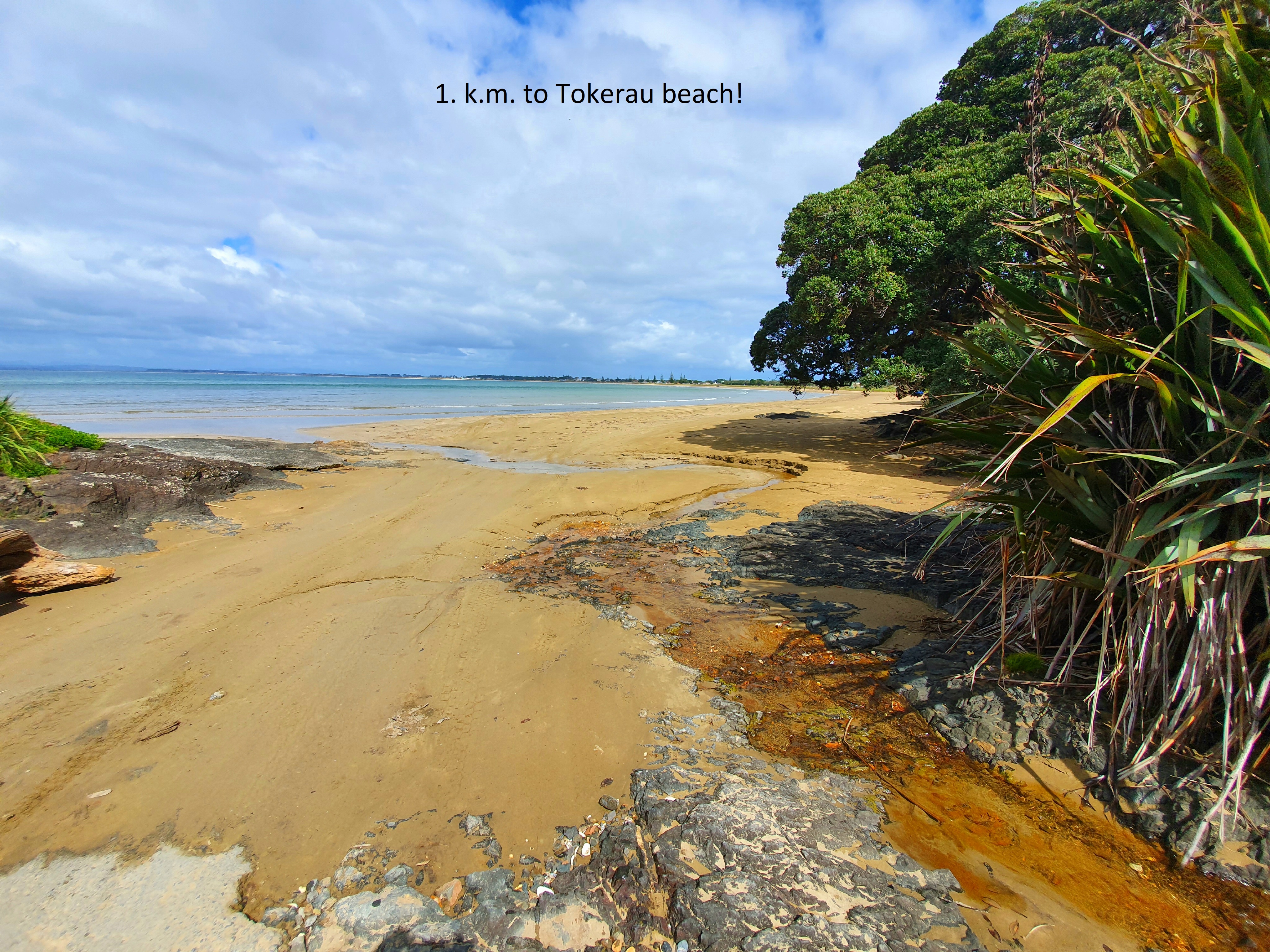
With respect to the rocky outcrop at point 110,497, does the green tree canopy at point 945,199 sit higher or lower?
higher

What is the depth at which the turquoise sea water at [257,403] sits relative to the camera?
59.4ft

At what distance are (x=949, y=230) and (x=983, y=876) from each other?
41.3ft

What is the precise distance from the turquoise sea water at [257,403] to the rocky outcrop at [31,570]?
1195 cm

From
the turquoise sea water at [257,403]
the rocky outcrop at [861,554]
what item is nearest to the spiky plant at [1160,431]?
the rocky outcrop at [861,554]

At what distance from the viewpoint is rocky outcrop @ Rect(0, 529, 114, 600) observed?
13.3ft

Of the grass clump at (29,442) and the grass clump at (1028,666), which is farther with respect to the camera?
the grass clump at (29,442)

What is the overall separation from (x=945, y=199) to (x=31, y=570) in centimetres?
1515

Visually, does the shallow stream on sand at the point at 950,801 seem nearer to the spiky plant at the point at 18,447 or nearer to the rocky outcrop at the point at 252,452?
the spiky plant at the point at 18,447

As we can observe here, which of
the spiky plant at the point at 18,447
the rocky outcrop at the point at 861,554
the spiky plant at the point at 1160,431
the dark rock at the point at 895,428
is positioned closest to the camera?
the spiky plant at the point at 1160,431

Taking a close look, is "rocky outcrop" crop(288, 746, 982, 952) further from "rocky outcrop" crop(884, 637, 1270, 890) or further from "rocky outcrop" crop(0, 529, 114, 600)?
"rocky outcrop" crop(0, 529, 114, 600)

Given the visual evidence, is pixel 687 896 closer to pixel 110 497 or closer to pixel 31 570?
pixel 31 570

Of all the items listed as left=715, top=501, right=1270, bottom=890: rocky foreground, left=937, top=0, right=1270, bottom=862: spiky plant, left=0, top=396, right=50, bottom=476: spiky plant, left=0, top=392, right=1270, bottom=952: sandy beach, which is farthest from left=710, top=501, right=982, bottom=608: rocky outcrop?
left=0, top=396, right=50, bottom=476: spiky plant

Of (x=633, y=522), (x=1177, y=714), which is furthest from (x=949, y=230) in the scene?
(x=1177, y=714)

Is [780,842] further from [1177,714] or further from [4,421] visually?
[4,421]
